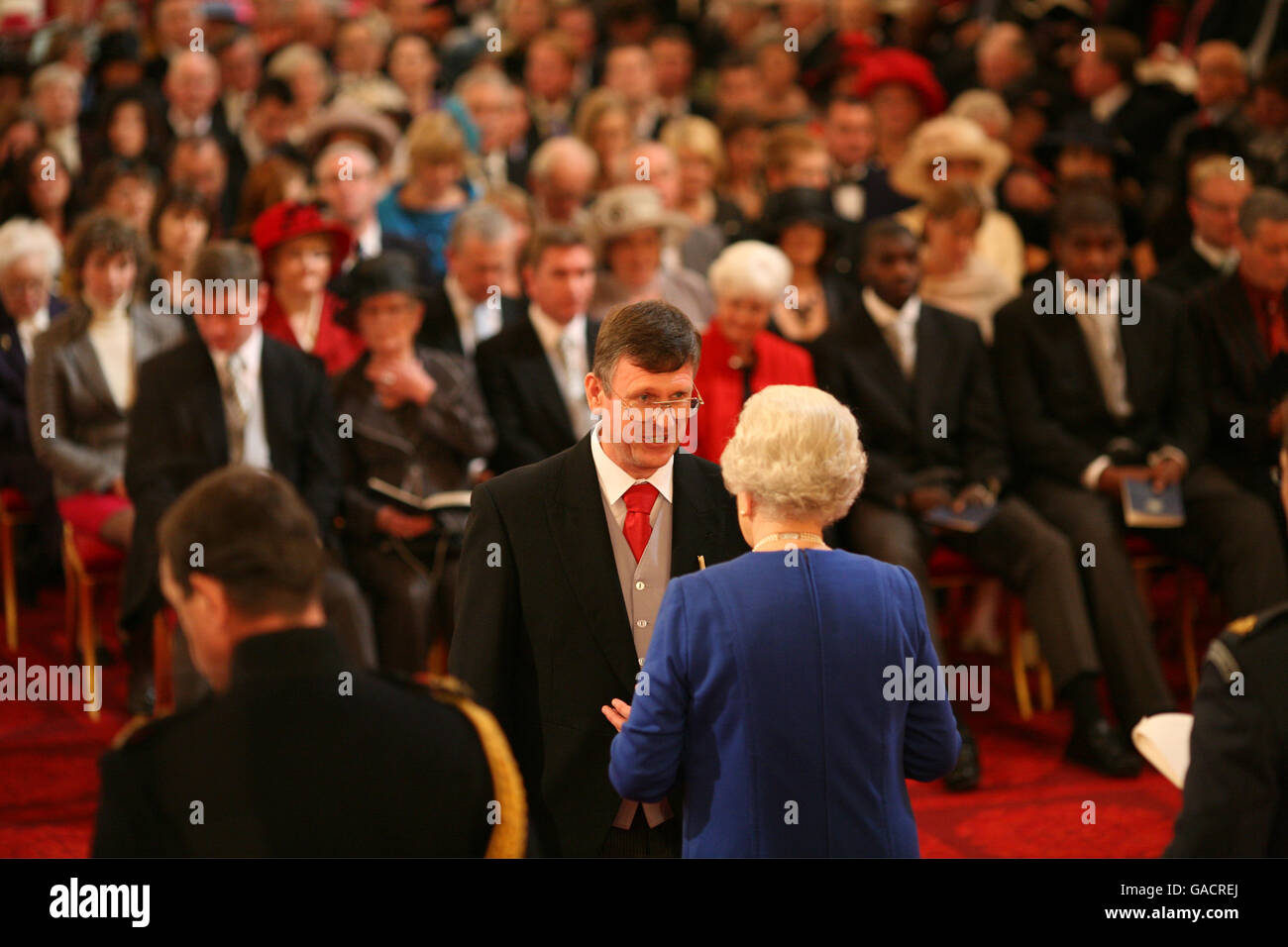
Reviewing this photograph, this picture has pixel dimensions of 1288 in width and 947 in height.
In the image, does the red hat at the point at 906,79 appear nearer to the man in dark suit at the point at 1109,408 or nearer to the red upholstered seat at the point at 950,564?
the man in dark suit at the point at 1109,408

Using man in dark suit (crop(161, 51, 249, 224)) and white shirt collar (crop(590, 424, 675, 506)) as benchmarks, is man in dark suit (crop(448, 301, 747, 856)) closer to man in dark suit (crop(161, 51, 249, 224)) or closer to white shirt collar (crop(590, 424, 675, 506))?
white shirt collar (crop(590, 424, 675, 506))

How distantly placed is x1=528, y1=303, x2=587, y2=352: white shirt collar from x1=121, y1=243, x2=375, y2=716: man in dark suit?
68cm

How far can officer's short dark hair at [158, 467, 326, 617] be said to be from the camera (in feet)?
5.92

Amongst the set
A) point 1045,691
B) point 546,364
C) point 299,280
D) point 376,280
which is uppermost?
point 299,280

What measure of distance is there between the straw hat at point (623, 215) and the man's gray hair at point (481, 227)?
0.34m

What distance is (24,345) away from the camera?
5.25 meters

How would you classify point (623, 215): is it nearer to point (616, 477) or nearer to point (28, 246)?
point (28, 246)

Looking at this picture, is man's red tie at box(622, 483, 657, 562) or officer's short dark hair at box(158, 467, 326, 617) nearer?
officer's short dark hair at box(158, 467, 326, 617)

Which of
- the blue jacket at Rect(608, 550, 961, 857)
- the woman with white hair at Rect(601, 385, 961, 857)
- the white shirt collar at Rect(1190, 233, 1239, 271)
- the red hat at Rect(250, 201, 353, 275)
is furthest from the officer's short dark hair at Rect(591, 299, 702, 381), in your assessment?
the white shirt collar at Rect(1190, 233, 1239, 271)

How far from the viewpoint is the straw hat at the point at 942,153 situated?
6.28 m

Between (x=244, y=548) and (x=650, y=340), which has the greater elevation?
(x=650, y=340)

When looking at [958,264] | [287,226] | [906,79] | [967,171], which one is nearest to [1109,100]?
[906,79]

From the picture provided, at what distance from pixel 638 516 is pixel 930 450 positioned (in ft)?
8.35

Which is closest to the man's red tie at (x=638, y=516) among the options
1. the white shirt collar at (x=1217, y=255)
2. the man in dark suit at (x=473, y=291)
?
the man in dark suit at (x=473, y=291)
